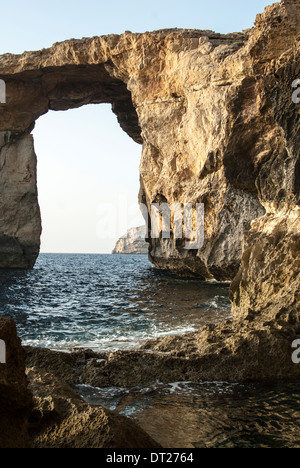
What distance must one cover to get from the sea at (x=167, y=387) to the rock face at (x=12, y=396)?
1654 millimetres

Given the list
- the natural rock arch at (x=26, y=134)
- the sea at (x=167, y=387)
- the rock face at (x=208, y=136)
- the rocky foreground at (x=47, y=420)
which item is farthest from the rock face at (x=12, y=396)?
the natural rock arch at (x=26, y=134)

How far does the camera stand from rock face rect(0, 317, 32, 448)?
2.92 metres

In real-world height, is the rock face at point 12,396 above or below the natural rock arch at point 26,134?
below

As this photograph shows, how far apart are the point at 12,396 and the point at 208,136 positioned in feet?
71.4

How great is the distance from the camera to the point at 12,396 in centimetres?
299

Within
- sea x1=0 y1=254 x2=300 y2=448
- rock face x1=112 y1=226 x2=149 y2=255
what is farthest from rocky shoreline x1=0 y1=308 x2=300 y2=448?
rock face x1=112 y1=226 x2=149 y2=255

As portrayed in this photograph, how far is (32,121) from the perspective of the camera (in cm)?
3712

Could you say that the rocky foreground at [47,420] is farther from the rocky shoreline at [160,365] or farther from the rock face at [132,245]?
the rock face at [132,245]

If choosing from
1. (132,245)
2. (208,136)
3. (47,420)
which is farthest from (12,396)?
(132,245)

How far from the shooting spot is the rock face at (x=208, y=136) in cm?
931

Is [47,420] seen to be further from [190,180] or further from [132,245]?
[132,245]

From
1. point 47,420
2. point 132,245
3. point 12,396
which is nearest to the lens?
point 12,396
